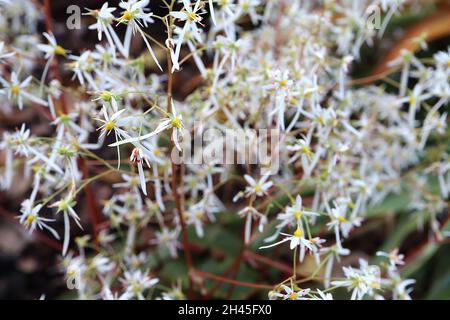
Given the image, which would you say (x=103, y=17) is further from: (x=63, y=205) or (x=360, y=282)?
(x=360, y=282)

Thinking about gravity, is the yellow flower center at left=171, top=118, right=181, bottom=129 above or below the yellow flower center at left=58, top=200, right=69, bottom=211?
above

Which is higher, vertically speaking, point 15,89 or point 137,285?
point 15,89

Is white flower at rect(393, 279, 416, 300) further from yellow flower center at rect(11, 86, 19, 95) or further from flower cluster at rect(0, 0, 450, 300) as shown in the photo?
yellow flower center at rect(11, 86, 19, 95)

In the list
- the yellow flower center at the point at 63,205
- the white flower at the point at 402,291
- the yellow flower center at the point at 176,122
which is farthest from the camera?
the white flower at the point at 402,291

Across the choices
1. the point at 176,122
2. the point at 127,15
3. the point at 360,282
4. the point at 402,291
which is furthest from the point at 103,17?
the point at 402,291

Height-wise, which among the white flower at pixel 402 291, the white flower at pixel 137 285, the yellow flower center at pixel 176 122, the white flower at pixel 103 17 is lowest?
the white flower at pixel 402 291

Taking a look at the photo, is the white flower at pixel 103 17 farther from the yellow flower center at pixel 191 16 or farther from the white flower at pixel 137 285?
the white flower at pixel 137 285

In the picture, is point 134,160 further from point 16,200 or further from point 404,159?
point 16,200

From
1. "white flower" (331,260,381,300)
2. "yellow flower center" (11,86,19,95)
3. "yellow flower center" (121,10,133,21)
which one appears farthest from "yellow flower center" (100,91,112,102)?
"white flower" (331,260,381,300)

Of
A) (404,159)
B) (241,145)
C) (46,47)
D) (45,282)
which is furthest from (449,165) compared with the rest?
(45,282)

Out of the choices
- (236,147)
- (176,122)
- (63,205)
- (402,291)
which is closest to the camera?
(176,122)

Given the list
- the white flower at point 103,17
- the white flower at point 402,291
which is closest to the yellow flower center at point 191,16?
the white flower at point 103,17
